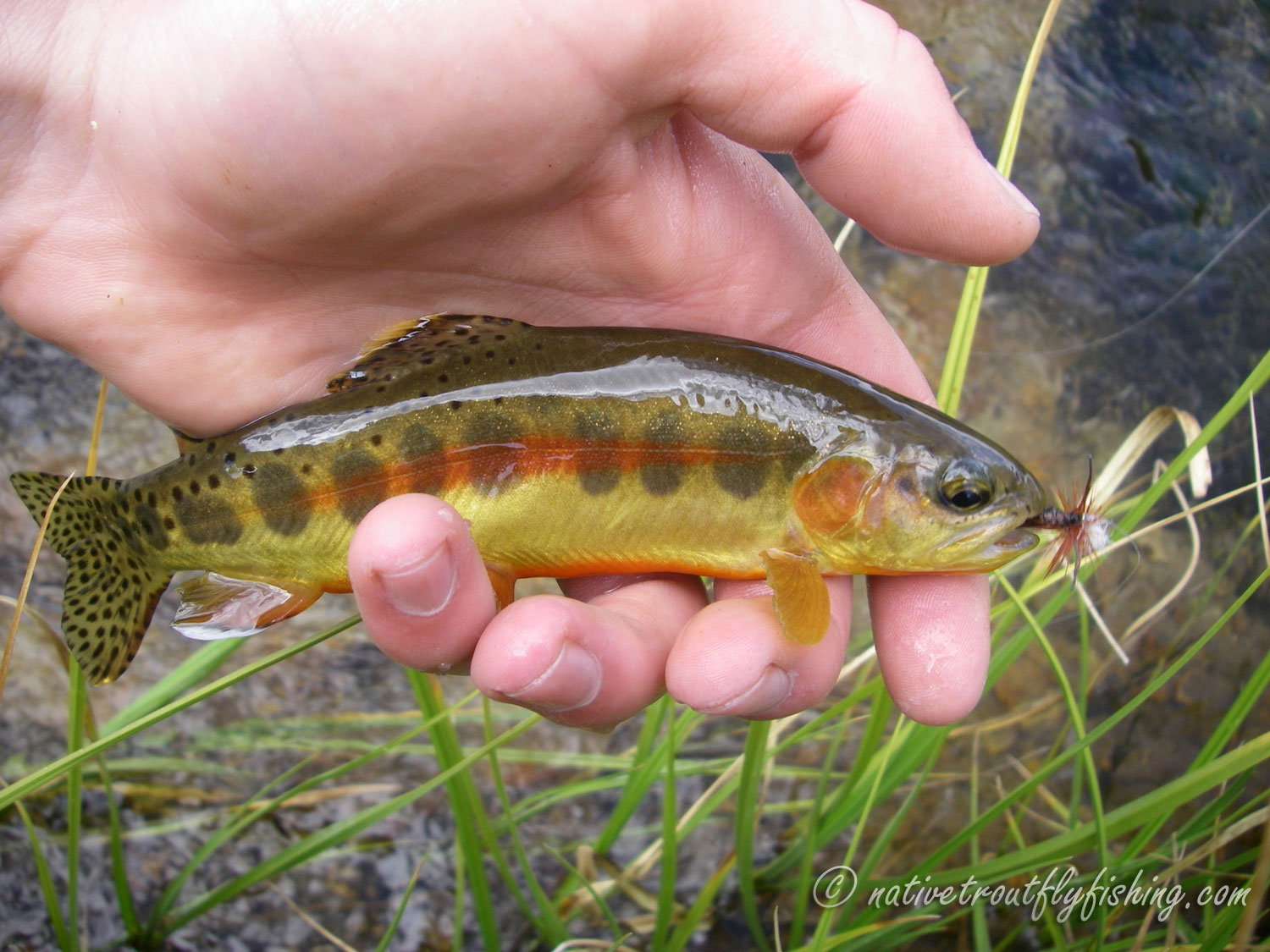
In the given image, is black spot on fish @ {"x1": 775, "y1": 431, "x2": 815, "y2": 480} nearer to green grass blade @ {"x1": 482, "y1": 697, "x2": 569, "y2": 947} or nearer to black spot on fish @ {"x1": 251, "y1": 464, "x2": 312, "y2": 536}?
green grass blade @ {"x1": 482, "y1": 697, "x2": 569, "y2": 947}

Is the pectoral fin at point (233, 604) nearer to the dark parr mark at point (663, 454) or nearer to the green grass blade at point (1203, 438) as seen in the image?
the dark parr mark at point (663, 454)

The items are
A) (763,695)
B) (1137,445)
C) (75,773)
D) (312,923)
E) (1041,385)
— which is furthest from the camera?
(1041,385)

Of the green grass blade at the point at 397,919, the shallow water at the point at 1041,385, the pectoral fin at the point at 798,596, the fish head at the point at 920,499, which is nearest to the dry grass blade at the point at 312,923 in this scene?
the shallow water at the point at 1041,385

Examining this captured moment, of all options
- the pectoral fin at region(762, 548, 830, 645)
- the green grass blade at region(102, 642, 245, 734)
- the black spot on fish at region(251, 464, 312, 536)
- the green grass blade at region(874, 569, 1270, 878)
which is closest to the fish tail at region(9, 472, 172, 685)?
the green grass blade at region(102, 642, 245, 734)

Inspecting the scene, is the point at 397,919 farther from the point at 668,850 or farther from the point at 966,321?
the point at 966,321

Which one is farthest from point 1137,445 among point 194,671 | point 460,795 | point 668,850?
point 194,671

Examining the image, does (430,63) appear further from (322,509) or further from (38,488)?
(38,488)

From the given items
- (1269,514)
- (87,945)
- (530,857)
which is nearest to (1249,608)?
(1269,514)
